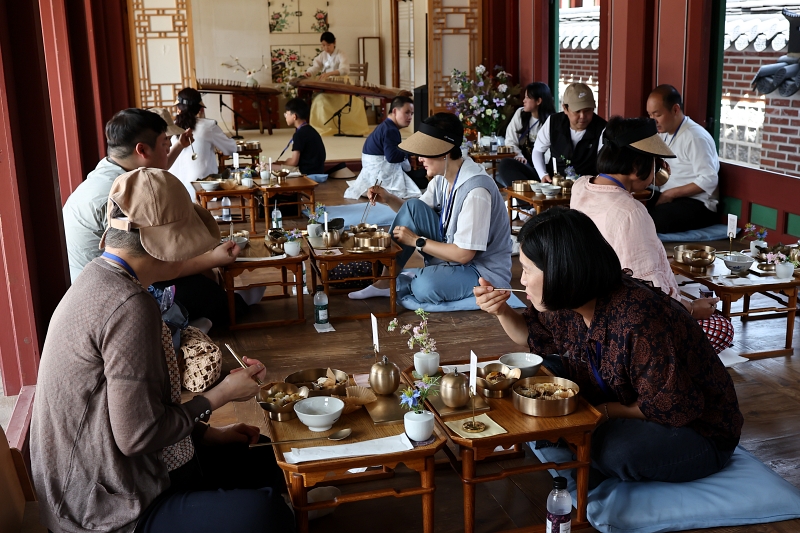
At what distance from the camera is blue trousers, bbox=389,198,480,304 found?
14.6 feet

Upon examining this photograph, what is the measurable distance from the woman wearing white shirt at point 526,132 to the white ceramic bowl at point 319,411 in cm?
543

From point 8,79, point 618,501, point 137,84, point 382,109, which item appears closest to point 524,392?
point 618,501

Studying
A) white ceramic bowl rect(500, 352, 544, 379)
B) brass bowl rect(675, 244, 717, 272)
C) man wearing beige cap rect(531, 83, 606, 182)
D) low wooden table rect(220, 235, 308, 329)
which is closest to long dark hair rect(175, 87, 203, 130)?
low wooden table rect(220, 235, 308, 329)

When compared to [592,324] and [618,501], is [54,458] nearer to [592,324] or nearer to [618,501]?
[592,324]

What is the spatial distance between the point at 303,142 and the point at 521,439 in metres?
5.96

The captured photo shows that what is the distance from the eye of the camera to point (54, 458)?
Result: 178 centimetres

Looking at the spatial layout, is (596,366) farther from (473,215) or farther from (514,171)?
(514,171)

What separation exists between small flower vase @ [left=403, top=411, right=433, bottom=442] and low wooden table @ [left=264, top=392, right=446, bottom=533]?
0.03m

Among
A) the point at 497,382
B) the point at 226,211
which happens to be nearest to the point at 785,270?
the point at 497,382

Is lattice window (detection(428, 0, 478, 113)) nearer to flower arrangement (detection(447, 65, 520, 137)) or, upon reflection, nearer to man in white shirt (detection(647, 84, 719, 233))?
flower arrangement (detection(447, 65, 520, 137))

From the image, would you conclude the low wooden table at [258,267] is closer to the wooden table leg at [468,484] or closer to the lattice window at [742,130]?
the wooden table leg at [468,484]

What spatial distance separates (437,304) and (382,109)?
1016 cm

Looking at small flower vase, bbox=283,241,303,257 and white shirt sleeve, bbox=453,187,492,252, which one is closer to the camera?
white shirt sleeve, bbox=453,187,492,252

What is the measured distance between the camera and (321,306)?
4.25 metres
